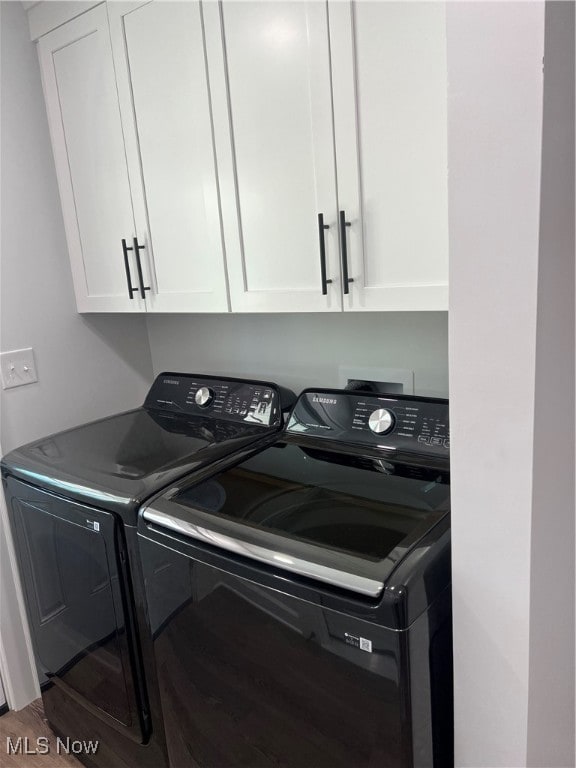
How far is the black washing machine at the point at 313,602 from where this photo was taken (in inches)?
36.8

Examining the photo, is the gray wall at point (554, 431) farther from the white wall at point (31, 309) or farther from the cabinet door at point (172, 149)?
the white wall at point (31, 309)

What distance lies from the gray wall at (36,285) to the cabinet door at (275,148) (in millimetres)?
756

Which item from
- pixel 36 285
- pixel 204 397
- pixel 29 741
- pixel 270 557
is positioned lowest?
pixel 29 741

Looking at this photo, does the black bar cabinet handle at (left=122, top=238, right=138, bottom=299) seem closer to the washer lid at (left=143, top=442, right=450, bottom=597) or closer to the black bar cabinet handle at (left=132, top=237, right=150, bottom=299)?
the black bar cabinet handle at (left=132, top=237, right=150, bottom=299)

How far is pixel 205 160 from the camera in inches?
58.5

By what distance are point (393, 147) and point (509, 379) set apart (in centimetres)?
62

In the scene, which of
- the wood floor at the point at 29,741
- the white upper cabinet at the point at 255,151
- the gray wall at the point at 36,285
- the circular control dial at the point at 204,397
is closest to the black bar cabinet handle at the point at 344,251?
the white upper cabinet at the point at 255,151

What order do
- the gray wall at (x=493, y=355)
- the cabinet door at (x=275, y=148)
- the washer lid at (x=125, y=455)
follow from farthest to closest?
the washer lid at (x=125, y=455), the cabinet door at (x=275, y=148), the gray wall at (x=493, y=355)

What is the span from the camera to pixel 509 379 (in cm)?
81

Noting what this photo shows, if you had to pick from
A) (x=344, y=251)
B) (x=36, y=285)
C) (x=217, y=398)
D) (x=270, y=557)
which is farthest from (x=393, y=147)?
(x=36, y=285)

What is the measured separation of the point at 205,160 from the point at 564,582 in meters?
1.27

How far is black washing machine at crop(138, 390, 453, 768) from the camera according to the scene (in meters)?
0.94

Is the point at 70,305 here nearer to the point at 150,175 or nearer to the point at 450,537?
the point at 150,175

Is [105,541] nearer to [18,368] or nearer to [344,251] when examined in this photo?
[18,368]
